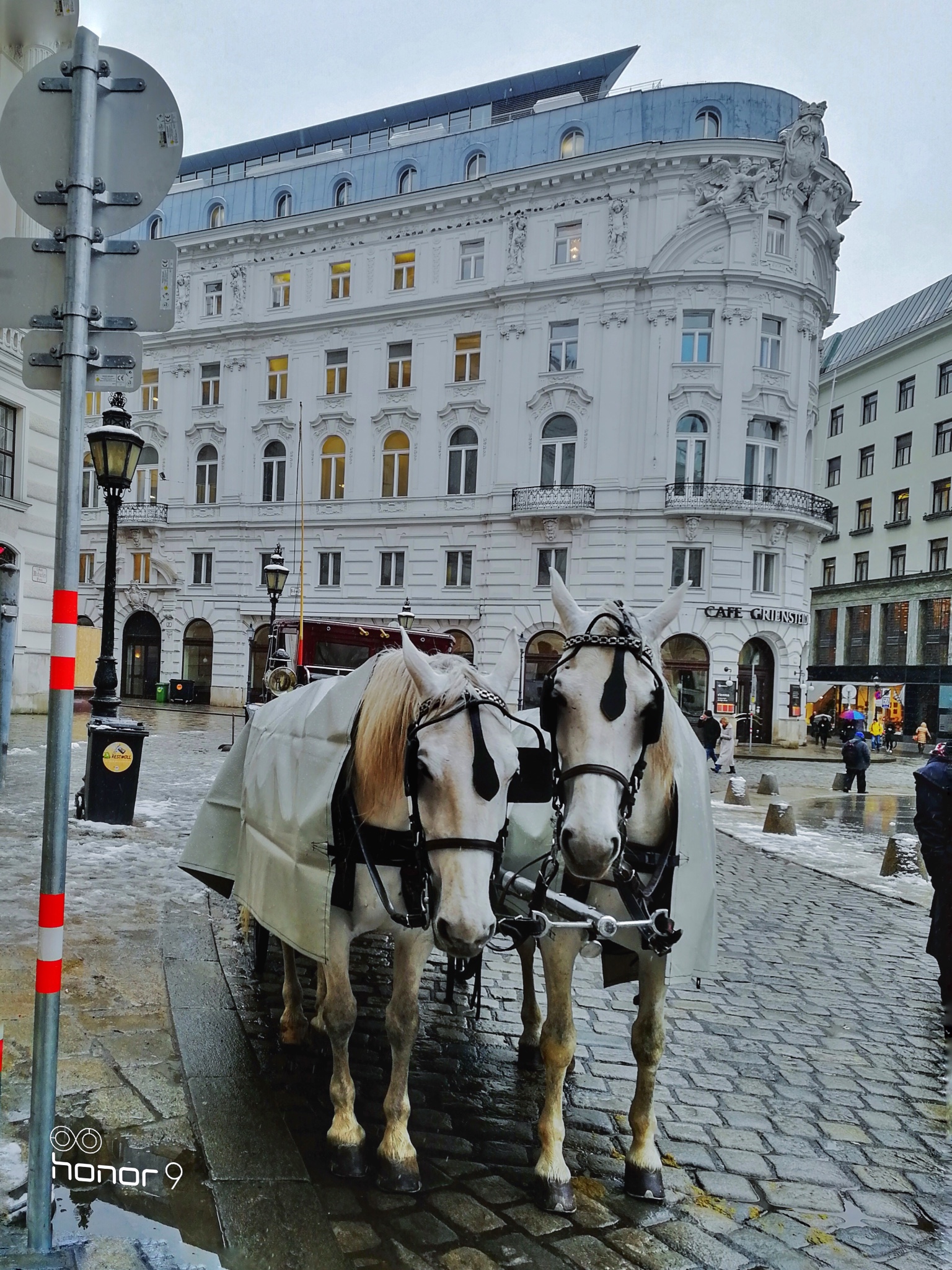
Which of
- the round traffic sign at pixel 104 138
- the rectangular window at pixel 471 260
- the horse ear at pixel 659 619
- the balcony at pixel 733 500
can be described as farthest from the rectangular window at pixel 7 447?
the balcony at pixel 733 500

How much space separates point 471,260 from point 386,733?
34.1 meters

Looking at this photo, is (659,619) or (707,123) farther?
(707,123)

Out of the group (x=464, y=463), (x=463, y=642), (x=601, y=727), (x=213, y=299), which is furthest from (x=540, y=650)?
(x=601, y=727)

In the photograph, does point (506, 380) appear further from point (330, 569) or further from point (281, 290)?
point (281, 290)

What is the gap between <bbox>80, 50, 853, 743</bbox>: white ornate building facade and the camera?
30.7 meters

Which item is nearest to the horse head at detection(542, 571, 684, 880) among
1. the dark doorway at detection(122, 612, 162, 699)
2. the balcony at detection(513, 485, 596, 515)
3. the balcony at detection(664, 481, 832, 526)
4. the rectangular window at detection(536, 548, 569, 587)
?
the balcony at detection(664, 481, 832, 526)

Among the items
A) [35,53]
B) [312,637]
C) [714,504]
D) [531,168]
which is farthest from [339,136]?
[35,53]

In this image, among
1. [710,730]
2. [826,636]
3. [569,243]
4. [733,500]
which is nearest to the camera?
[710,730]

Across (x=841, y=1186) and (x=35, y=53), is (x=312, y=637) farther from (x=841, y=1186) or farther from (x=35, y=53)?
(x=841, y=1186)

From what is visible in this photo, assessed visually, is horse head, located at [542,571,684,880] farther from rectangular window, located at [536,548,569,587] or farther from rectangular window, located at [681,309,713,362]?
rectangular window, located at [681,309,713,362]

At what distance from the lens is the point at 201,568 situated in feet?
122

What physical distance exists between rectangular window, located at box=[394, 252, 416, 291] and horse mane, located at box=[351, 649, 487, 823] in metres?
34.4

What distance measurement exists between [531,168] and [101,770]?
97.4ft

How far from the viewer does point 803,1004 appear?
5.63 metres
